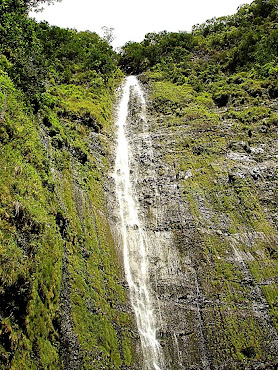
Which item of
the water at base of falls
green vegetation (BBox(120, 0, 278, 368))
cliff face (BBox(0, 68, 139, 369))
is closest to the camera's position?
cliff face (BBox(0, 68, 139, 369))

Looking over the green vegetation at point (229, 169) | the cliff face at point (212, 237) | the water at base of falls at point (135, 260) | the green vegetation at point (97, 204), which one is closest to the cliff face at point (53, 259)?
the green vegetation at point (97, 204)

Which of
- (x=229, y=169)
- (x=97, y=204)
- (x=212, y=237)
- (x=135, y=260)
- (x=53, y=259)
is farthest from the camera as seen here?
(x=229, y=169)

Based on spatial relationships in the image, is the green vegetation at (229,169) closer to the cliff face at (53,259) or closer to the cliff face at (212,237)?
the cliff face at (212,237)

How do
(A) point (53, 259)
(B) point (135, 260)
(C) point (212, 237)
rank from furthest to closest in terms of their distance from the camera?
(C) point (212, 237) → (B) point (135, 260) → (A) point (53, 259)

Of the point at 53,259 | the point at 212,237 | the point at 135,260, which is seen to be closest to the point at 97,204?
the point at 135,260

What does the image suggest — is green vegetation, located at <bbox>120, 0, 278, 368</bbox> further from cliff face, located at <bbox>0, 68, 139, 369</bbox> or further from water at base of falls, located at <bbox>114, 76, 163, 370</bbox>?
cliff face, located at <bbox>0, 68, 139, 369</bbox>

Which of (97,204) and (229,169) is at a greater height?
(229,169)

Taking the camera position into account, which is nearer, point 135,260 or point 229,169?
point 135,260

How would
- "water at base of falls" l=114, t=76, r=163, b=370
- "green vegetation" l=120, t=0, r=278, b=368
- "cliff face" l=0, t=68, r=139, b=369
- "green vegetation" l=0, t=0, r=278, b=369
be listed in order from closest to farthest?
"cliff face" l=0, t=68, r=139, b=369
"green vegetation" l=0, t=0, r=278, b=369
"water at base of falls" l=114, t=76, r=163, b=370
"green vegetation" l=120, t=0, r=278, b=368

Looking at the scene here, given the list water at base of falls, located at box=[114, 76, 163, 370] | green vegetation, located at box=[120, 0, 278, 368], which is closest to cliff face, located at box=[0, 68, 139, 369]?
water at base of falls, located at box=[114, 76, 163, 370]

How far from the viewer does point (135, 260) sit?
14555 mm

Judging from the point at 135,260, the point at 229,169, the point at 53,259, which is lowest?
the point at 135,260

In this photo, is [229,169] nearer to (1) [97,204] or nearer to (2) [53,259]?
(1) [97,204]

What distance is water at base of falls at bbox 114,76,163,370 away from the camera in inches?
463
